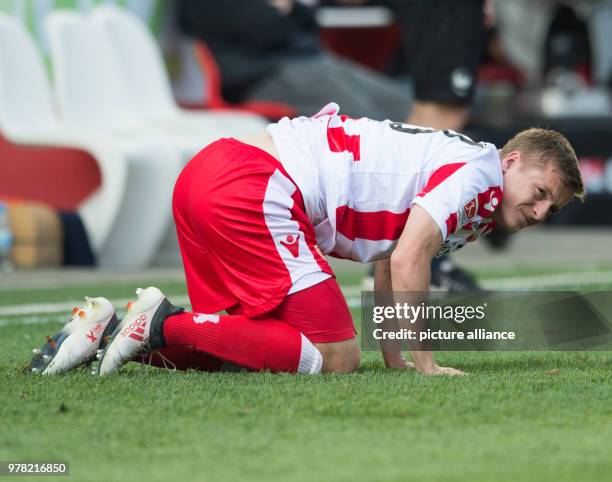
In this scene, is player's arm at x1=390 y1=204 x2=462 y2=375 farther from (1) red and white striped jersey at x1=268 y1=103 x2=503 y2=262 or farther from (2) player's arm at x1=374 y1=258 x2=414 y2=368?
(2) player's arm at x1=374 y1=258 x2=414 y2=368

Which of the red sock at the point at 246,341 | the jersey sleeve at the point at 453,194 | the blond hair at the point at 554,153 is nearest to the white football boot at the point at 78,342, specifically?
the red sock at the point at 246,341

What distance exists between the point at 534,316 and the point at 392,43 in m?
10.3

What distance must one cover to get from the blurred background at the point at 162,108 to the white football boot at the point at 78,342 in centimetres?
311

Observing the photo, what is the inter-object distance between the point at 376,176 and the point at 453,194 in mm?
305

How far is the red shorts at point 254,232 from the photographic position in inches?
170

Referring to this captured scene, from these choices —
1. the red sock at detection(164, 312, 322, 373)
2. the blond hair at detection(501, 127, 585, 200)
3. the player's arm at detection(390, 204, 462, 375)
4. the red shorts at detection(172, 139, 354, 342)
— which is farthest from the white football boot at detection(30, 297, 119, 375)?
→ the blond hair at detection(501, 127, 585, 200)

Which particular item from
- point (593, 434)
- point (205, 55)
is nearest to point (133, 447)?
point (593, 434)

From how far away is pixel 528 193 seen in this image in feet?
14.0

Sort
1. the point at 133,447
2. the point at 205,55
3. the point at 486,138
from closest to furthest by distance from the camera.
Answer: the point at 133,447 → the point at 205,55 → the point at 486,138

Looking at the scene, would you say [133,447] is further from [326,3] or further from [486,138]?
[326,3]

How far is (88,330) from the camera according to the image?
13.9 ft

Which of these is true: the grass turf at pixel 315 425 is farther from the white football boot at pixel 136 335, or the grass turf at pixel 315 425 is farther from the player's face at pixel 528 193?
the player's face at pixel 528 193

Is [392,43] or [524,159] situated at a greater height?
[524,159]

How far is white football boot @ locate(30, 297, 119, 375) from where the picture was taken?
166 inches
